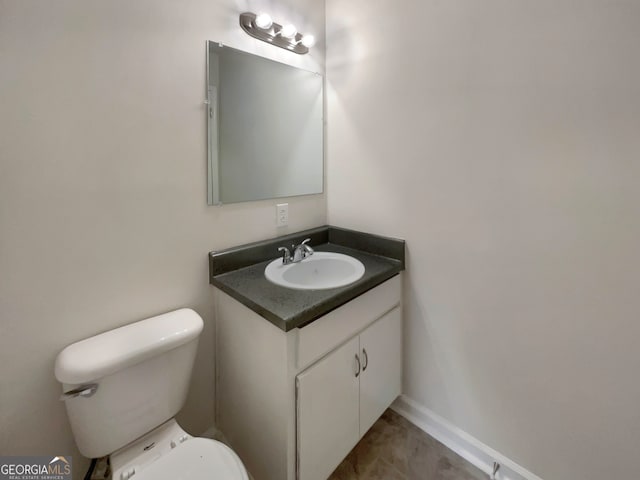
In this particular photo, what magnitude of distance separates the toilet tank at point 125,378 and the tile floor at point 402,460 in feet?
2.78

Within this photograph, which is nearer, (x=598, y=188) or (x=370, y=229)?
(x=598, y=188)

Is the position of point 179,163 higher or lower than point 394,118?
lower

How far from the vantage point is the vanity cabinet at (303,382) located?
1.04m

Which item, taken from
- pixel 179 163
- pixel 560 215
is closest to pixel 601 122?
pixel 560 215

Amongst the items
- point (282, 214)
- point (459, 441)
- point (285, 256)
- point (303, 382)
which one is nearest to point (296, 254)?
point (285, 256)

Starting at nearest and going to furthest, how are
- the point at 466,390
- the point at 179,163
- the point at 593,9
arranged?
the point at 593,9 → the point at 179,163 → the point at 466,390

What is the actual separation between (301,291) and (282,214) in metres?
0.57

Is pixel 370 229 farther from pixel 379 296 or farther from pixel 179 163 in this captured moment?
pixel 179 163

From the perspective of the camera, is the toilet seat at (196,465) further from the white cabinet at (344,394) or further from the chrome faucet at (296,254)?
the chrome faucet at (296,254)

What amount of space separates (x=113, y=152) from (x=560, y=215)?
1.61 meters

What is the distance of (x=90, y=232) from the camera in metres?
1.01

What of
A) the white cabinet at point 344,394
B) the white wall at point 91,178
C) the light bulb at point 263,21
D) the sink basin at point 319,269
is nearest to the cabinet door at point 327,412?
the white cabinet at point 344,394

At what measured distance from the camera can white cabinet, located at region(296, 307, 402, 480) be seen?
1.07m

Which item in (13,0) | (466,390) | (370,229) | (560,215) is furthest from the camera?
(370,229)
